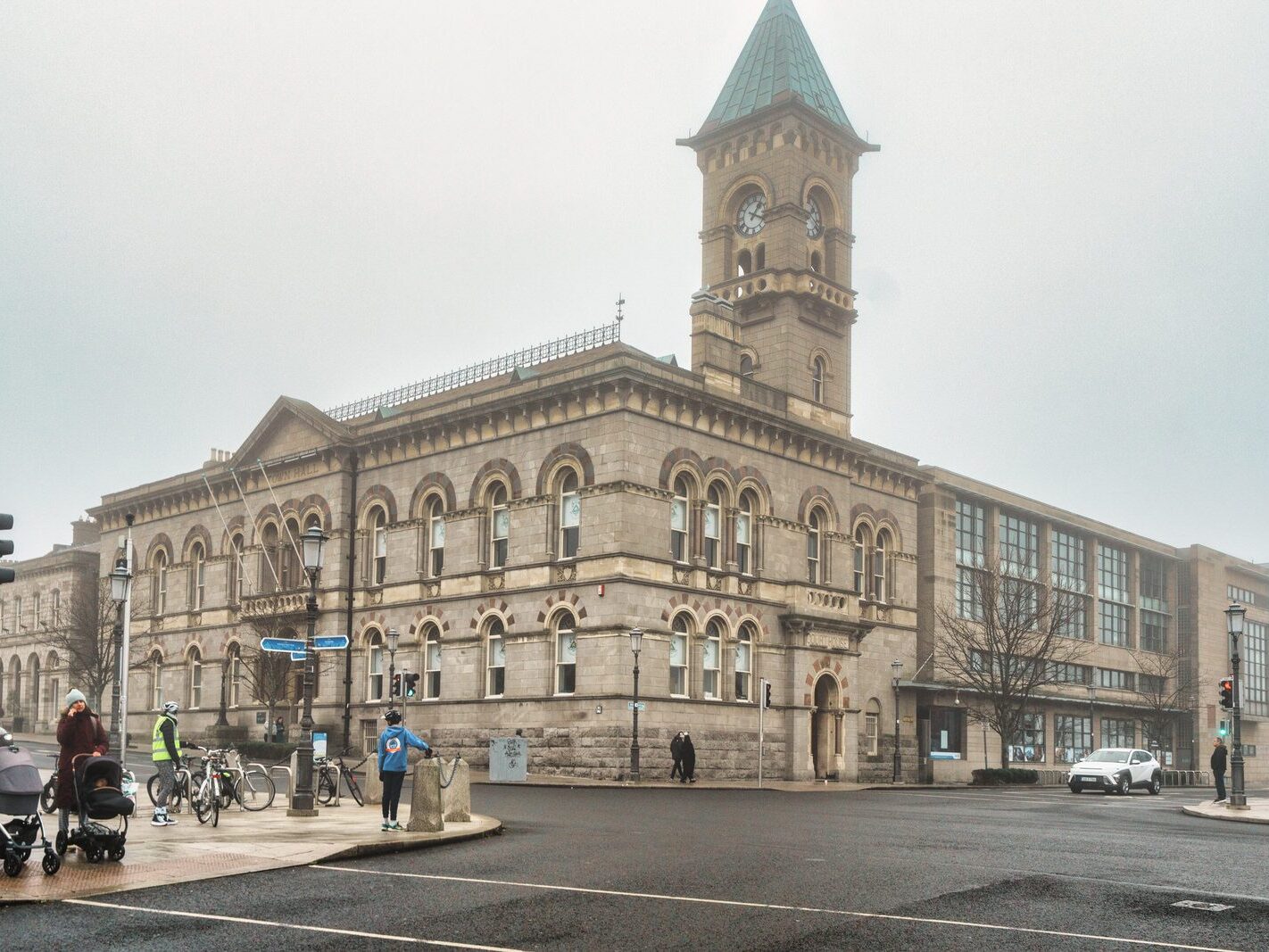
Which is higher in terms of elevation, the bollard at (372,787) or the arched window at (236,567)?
the arched window at (236,567)

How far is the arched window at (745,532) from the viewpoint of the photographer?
46.0m

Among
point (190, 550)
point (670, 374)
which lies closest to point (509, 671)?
point (670, 374)

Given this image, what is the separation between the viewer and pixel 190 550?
5869cm

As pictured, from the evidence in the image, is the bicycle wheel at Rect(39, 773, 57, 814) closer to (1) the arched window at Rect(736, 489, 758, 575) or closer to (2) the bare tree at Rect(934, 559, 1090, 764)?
(1) the arched window at Rect(736, 489, 758, 575)

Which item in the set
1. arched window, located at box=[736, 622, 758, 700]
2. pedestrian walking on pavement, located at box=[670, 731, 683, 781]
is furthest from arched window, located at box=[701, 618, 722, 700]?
pedestrian walking on pavement, located at box=[670, 731, 683, 781]

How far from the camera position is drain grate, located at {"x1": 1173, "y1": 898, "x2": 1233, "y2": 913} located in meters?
12.8

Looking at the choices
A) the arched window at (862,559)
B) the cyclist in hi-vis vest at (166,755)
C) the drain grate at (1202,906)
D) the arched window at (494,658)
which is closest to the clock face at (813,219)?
the arched window at (862,559)

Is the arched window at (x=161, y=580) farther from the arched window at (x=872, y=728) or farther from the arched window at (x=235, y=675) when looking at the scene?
the arched window at (x=872, y=728)

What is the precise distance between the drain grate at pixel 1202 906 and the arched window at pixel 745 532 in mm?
32510

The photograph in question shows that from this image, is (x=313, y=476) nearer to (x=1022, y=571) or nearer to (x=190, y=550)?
(x=190, y=550)

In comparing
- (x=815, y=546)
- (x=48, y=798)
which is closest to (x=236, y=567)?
(x=815, y=546)

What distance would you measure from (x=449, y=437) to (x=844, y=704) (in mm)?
16259

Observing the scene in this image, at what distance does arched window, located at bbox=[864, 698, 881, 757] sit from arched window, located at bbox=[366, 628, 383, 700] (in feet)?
Result: 57.3

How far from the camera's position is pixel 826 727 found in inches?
1885
